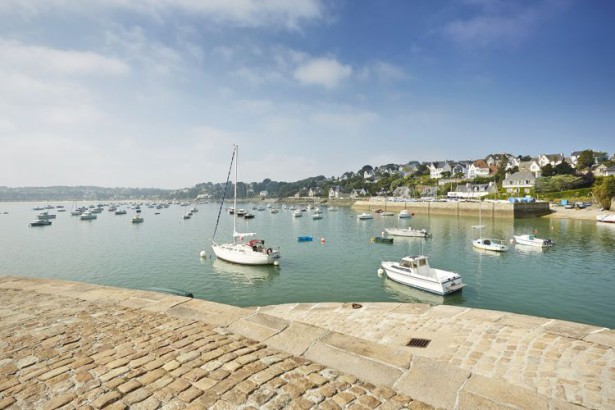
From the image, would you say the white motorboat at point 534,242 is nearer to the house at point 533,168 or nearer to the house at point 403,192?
the house at point 533,168

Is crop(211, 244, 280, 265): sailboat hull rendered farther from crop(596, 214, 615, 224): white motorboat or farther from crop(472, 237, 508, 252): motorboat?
crop(596, 214, 615, 224): white motorboat

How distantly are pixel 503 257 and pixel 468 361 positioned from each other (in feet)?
103


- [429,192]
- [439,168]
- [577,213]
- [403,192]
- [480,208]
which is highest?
[439,168]

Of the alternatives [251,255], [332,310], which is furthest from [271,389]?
[251,255]

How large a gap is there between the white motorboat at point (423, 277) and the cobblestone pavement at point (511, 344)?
878cm

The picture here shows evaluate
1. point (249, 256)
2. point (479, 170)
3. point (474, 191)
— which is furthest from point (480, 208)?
point (479, 170)

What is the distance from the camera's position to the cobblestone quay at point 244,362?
4.45m

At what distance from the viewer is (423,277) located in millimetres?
24031

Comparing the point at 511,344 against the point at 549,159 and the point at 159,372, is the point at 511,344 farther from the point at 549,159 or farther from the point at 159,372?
the point at 549,159

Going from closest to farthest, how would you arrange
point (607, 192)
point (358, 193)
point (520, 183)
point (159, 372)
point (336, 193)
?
point (159, 372)
point (607, 192)
point (520, 183)
point (358, 193)
point (336, 193)

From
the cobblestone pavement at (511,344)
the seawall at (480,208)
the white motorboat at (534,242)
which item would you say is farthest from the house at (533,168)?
the cobblestone pavement at (511,344)

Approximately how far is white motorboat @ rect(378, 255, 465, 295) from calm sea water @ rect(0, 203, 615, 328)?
26.1 inches

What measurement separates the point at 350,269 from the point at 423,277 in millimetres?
8977

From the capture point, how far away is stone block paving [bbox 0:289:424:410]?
4.40 metres
